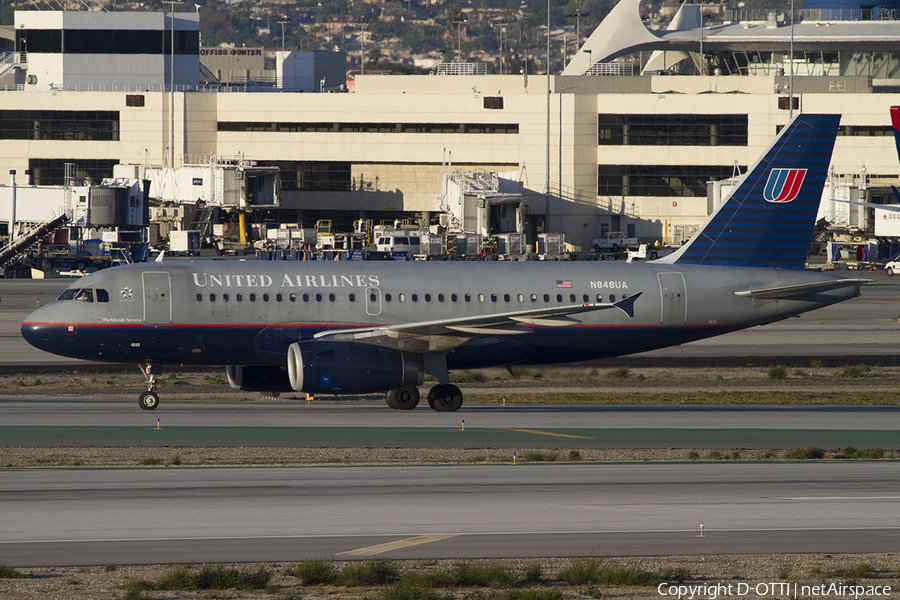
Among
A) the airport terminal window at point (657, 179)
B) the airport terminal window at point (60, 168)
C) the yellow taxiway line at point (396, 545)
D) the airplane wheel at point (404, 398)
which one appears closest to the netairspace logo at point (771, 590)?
the yellow taxiway line at point (396, 545)

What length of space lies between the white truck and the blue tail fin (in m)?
72.2

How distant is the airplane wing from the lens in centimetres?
3325

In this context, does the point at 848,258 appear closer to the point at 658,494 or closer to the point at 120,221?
the point at 120,221

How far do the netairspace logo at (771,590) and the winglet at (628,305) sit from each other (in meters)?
20.1

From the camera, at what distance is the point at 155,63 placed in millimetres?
122125

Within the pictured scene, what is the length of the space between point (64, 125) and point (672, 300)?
98.5 meters

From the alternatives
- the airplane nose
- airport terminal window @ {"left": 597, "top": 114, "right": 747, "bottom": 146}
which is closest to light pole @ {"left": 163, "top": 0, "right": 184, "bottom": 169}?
airport terminal window @ {"left": 597, "top": 114, "right": 747, "bottom": 146}

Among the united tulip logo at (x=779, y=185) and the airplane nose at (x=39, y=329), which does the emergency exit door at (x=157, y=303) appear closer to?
the airplane nose at (x=39, y=329)

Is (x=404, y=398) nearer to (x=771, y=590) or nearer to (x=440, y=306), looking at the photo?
(x=440, y=306)

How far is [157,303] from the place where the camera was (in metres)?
33.8

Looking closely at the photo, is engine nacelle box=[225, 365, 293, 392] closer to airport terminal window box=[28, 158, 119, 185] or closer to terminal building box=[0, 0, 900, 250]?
terminal building box=[0, 0, 900, 250]

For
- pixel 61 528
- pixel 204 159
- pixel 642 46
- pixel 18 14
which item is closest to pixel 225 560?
pixel 61 528

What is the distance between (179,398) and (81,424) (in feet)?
22.2

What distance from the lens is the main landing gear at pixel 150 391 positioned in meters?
33.8
